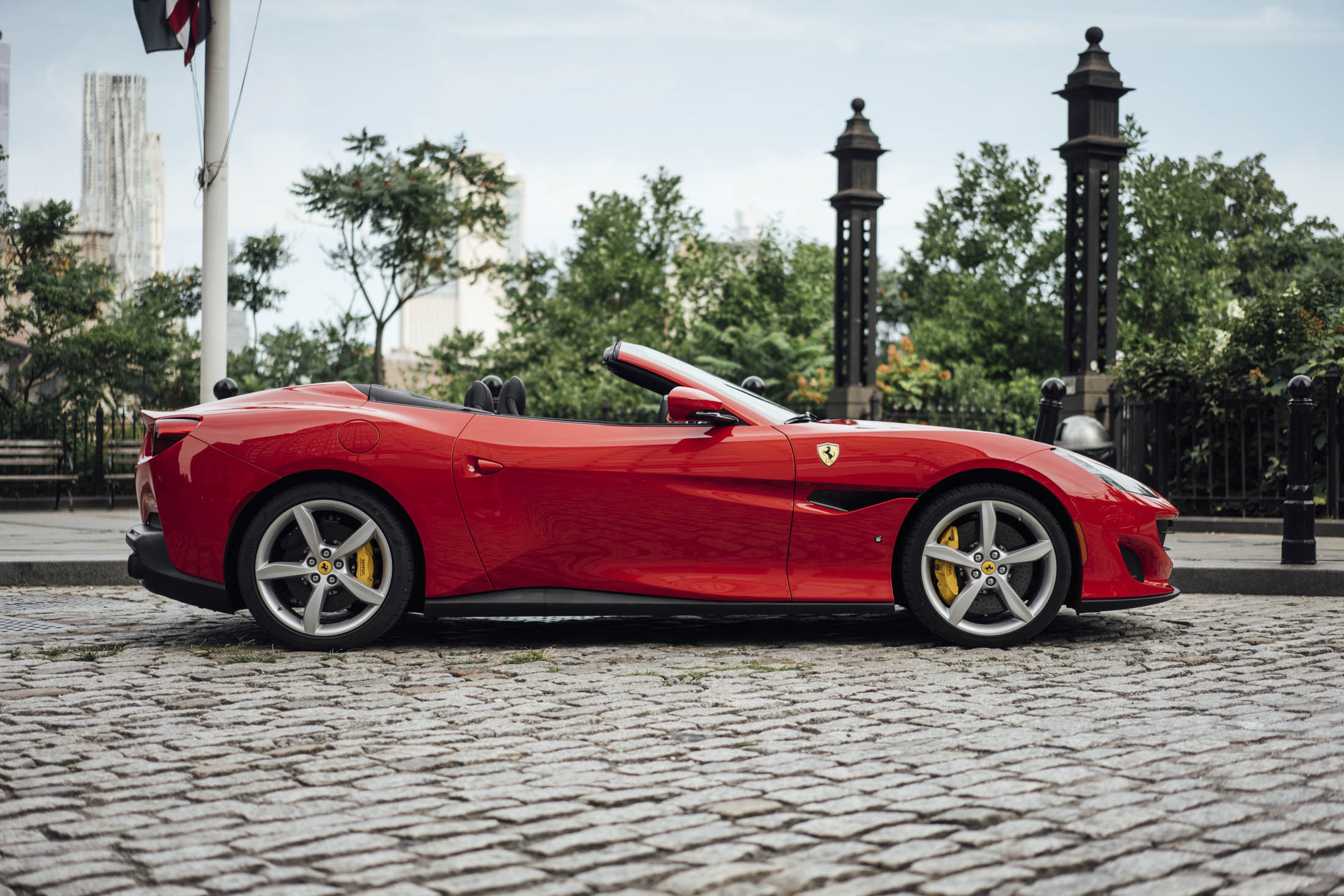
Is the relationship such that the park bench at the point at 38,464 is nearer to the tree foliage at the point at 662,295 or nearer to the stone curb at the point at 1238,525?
the stone curb at the point at 1238,525

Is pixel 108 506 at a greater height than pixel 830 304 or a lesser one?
lesser

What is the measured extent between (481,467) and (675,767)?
78.0 inches

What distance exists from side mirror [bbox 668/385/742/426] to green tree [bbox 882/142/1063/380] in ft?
90.3

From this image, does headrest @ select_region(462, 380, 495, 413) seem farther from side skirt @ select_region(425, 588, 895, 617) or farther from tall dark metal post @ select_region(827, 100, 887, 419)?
tall dark metal post @ select_region(827, 100, 887, 419)

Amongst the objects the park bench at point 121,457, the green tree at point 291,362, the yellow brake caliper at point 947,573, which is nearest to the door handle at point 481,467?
the yellow brake caliper at point 947,573

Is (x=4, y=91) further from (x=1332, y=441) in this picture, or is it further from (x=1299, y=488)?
(x=1299, y=488)

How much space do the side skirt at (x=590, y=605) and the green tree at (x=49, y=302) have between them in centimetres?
1645

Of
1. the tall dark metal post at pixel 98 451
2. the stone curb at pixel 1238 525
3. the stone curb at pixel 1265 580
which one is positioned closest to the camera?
the stone curb at pixel 1265 580

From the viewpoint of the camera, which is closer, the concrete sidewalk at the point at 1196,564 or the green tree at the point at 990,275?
the concrete sidewalk at the point at 1196,564

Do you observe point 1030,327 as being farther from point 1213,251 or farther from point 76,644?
point 76,644

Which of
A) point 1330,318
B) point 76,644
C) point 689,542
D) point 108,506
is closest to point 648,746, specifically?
point 689,542

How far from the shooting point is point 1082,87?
43.2ft

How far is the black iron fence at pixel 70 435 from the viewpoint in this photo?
1584cm

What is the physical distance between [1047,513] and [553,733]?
2.33m
